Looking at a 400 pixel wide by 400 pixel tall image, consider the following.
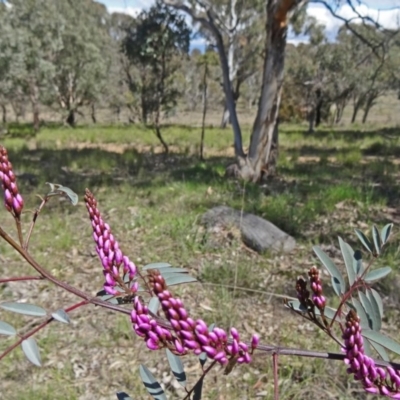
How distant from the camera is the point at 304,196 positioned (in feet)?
19.4

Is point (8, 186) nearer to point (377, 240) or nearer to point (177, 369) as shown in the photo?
point (177, 369)

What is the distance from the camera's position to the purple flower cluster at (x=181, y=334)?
1.65ft

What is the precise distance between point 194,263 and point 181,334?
3.32 metres

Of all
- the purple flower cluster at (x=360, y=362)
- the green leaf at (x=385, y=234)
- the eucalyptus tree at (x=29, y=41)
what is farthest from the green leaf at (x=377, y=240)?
the eucalyptus tree at (x=29, y=41)

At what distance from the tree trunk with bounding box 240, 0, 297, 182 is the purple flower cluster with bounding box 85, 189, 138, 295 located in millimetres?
6384

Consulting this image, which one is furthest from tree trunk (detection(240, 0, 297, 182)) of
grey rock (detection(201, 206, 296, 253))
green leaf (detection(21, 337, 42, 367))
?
green leaf (detection(21, 337, 42, 367))

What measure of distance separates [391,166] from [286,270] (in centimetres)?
599

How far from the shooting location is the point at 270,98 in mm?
6840

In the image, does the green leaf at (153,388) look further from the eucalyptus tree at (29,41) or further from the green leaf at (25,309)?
the eucalyptus tree at (29,41)

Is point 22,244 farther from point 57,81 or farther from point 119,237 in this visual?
point 57,81

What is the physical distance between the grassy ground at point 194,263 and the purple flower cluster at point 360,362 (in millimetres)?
644

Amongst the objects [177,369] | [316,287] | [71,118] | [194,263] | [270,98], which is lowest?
[194,263]

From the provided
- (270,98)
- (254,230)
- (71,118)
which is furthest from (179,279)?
(71,118)

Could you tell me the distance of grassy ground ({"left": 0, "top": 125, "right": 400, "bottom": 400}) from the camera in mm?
2391
